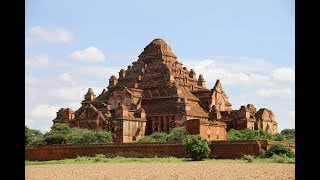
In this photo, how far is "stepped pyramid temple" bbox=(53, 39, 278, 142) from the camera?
53406 mm

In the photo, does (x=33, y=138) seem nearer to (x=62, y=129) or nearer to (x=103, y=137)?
(x=62, y=129)

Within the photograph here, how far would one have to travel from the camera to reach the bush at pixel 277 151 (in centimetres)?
3650

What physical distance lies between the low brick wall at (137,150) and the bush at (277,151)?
1.83ft

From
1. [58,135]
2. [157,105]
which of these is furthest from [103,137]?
[157,105]

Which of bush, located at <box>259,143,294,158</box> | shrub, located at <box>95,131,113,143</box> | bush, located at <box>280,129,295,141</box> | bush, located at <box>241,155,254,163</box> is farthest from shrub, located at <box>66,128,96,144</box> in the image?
bush, located at <box>259,143,294,158</box>

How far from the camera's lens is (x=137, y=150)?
140 ft

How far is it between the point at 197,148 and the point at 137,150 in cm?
693

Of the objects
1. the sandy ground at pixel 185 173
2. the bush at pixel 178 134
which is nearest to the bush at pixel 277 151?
the sandy ground at pixel 185 173

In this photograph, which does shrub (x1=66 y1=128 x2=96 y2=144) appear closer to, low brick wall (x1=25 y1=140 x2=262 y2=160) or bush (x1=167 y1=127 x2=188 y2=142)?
low brick wall (x1=25 y1=140 x2=262 y2=160)

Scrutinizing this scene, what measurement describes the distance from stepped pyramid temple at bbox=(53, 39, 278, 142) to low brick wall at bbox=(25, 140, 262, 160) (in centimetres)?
654

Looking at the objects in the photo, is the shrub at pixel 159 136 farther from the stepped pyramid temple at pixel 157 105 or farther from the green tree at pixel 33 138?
the green tree at pixel 33 138
